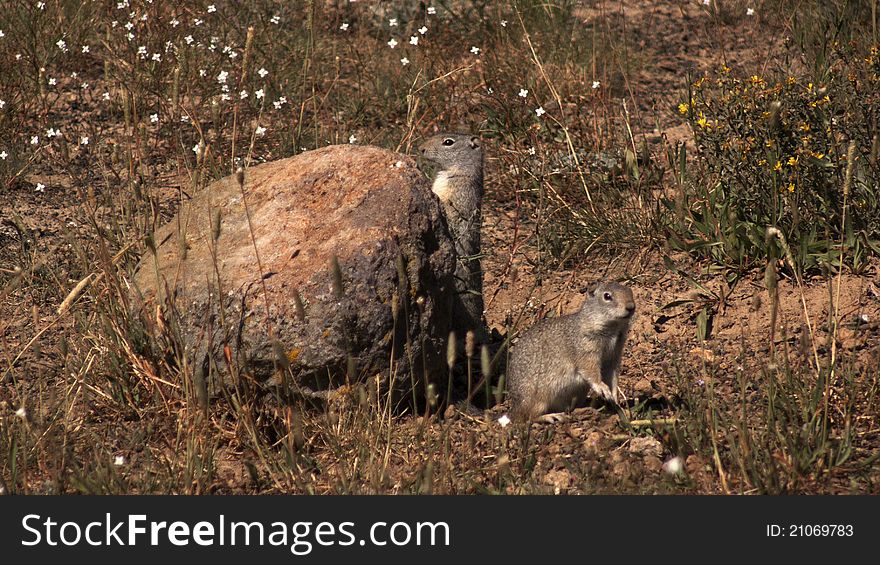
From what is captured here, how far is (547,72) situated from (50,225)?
13.7ft

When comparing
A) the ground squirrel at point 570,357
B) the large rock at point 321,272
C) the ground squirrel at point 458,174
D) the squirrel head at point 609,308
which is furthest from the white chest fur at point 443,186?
the squirrel head at point 609,308

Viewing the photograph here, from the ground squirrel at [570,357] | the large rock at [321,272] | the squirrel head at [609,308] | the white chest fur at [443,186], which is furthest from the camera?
the white chest fur at [443,186]

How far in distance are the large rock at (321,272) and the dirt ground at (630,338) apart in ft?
1.59

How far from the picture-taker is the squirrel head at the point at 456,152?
7426mm

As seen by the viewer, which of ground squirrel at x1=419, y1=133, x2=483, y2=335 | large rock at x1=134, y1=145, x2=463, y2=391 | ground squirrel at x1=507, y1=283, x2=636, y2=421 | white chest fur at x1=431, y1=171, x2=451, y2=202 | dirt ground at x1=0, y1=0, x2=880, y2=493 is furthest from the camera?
white chest fur at x1=431, y1=171, x2=451, y2=202

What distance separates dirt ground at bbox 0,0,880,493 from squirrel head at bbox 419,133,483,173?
0.64 m

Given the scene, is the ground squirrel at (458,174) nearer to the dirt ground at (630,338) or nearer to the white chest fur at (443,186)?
the white chest fur at (443,186)

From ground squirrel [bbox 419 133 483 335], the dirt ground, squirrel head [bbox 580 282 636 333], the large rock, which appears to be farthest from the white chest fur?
squirrel head [bbox 580 282 636 333]

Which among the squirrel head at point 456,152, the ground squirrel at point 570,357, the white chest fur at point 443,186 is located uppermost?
the squirrel head at point 456,152

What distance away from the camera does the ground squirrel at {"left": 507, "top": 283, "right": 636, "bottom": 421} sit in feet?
18.4

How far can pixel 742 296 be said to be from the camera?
646 cm

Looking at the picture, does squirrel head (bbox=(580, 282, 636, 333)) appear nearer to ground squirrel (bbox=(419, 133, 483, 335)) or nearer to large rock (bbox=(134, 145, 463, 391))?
large rock (bbox=(134, 145, 463, 391))

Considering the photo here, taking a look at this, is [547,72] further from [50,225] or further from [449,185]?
[50,225]

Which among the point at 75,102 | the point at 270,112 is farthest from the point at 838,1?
the point at 75,102
